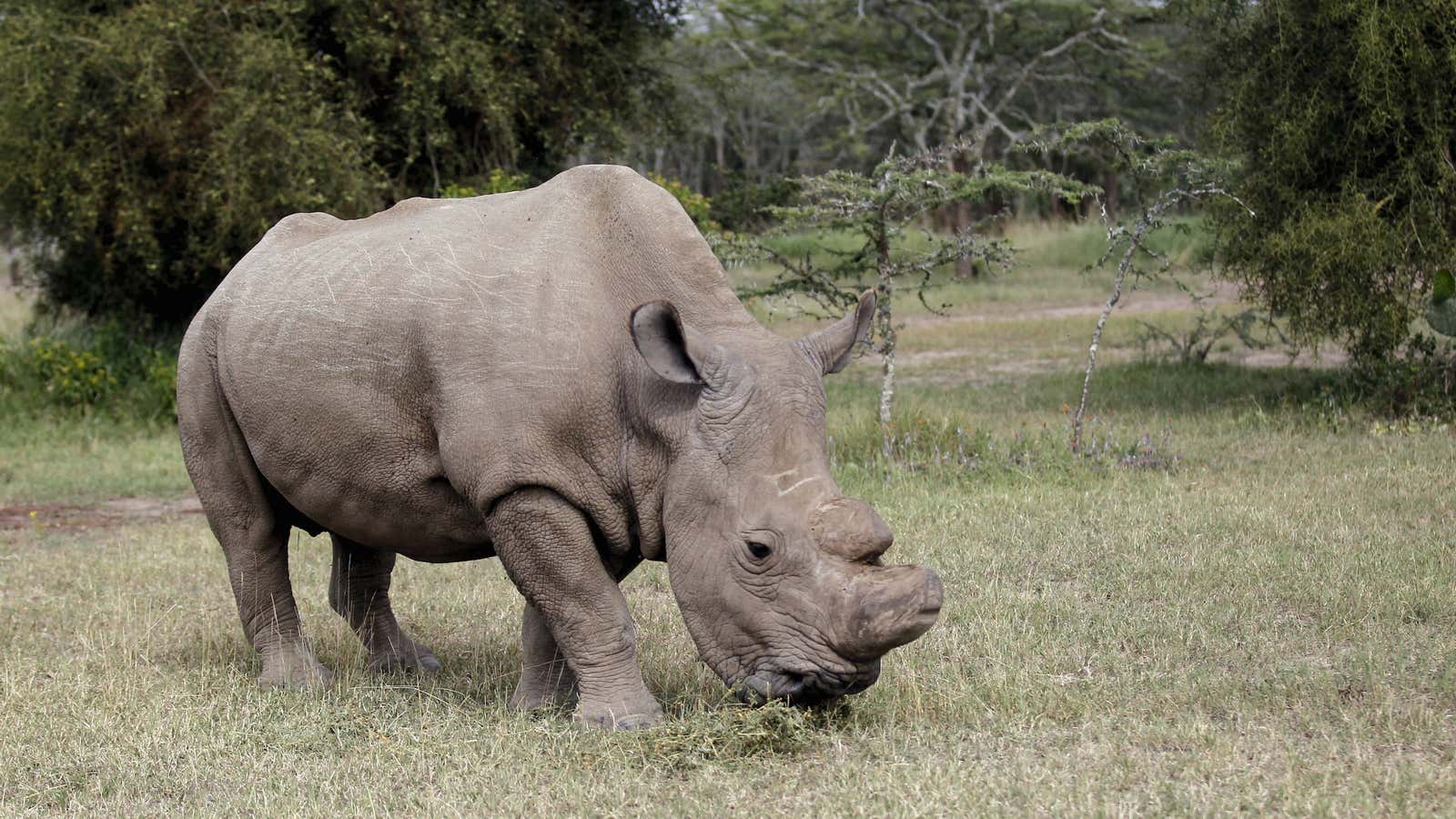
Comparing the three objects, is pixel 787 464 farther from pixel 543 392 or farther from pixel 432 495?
pixel 432 495

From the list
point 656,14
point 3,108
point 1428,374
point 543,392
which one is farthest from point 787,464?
point 656,14

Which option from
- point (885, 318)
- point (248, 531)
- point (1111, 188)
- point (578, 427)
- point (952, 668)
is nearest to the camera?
point (578, 427)

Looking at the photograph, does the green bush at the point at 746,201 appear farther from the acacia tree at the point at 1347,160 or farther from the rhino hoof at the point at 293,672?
the rhino hoof at the point at 293,672

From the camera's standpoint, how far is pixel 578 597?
5.23 m

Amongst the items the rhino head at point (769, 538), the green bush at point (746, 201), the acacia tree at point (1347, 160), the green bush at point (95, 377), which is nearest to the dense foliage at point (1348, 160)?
the acacia tree at point (1347, 160)

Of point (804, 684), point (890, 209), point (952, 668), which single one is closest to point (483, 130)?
point (890, 209)

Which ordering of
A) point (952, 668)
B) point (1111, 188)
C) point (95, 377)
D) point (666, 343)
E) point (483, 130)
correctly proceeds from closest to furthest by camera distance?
point (666, 343)
point (952, 668)
point (95, 377)
point (483, 130)
point (1111, 188)

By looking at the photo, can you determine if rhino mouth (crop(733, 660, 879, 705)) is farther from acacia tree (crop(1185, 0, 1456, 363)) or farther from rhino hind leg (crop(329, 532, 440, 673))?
acacia tree (crop(1185, 0, 1456, 363))

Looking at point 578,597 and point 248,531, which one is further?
point 248,531

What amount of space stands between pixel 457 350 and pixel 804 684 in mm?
1631

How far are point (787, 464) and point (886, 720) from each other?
1.05 m

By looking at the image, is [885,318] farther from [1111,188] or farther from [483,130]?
[1111,188]

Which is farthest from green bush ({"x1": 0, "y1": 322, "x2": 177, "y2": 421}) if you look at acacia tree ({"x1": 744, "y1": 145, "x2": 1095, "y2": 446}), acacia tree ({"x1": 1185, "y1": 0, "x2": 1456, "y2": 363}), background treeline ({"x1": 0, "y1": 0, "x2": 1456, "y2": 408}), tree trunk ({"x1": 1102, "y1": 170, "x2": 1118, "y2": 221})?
tree trunk ({"x1": 1102, "y1": 170, "x2": 1118, "y2": 221})

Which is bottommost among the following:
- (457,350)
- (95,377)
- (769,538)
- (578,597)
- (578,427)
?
(95,377)
